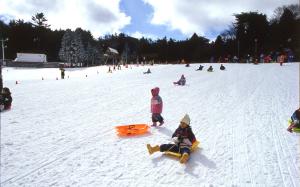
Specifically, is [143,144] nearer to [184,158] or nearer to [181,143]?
[181,143]

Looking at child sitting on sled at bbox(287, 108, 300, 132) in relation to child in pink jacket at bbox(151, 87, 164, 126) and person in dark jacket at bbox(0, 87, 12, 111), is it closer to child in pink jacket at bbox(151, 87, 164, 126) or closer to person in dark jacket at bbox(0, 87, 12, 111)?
child in pink jacket at bbox(151, 87, 164, 126)

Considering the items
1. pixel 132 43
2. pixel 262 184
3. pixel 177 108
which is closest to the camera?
pixel 262 184

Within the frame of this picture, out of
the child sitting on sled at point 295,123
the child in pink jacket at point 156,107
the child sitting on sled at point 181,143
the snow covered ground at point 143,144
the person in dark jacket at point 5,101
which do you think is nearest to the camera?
the snow covered ground at point 143,144

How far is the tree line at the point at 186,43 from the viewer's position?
231ft

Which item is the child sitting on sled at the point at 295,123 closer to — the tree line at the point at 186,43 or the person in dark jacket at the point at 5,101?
the person in dark jacket at the point at 5,101

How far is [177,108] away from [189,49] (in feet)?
239

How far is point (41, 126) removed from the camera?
12586 millimetres

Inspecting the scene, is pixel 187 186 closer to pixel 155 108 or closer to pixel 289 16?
pixel 155 108

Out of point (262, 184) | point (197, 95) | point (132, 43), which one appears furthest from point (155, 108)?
point (132, 43)

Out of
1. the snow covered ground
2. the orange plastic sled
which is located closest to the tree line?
the snow covered ground

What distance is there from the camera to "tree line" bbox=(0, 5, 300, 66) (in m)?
70.5

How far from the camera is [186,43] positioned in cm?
8856

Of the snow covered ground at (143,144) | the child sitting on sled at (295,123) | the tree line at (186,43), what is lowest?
the snow covered ground at (143,144)

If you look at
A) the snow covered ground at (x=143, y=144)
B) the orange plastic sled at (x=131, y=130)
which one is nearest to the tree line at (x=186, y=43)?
the snow covered ground at (x=143, y=144)
